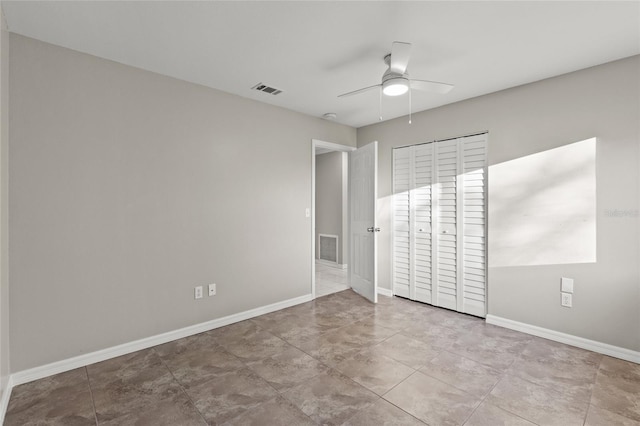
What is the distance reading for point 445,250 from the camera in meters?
3.67

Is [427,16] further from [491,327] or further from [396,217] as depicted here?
[491,327]

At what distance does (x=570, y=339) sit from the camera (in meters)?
2.76

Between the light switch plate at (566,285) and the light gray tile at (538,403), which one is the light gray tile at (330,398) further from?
the light switch plate at (566,285)

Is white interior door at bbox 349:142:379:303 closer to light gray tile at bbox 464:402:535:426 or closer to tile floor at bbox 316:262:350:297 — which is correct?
tile floor at bbox 316:262:350:297

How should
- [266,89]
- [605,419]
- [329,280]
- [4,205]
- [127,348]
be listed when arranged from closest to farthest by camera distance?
[605,419], [4,205], [127,348], [266,89], [329,280]

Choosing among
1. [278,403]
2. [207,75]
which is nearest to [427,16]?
[207,75]

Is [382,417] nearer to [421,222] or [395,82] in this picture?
[395,82]

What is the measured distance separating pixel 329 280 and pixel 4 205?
409 centimetres

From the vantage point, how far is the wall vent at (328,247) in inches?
250

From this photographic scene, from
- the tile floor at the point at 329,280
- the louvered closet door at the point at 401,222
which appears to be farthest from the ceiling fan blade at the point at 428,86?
the tile floor at the point at 329,280

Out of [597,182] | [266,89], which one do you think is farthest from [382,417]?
[266,89]

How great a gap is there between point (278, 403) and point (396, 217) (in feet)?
9.44

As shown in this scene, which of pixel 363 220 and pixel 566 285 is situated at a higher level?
pixel 363 220

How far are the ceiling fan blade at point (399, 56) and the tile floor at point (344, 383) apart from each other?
2350mm
